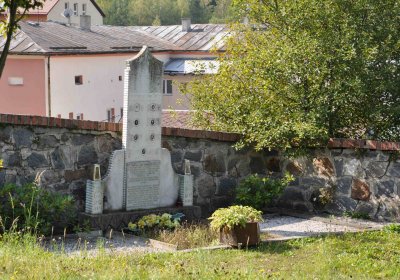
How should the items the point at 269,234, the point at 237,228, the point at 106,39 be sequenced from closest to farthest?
the point at 237,228 < the point at 269,234 < the point at 106,39

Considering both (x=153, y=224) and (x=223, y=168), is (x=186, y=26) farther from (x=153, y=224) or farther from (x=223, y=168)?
(x=153, y=224)

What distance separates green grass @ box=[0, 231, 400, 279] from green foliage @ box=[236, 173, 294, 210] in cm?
229

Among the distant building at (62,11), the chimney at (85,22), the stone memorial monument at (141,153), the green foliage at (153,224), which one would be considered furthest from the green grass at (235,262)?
the distant building at (62,11)

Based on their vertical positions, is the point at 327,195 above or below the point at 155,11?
below

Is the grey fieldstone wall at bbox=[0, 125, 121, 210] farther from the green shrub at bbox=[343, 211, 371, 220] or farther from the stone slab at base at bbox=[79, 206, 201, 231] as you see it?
the green shrub at bbox=[343, 211, 371, 220]

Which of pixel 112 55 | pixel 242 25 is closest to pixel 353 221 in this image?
pixel 242 25

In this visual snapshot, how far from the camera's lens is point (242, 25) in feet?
46.9

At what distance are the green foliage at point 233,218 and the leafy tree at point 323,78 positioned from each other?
261 centimetres

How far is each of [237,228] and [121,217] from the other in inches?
87.1

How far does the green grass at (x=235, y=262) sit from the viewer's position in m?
7.36

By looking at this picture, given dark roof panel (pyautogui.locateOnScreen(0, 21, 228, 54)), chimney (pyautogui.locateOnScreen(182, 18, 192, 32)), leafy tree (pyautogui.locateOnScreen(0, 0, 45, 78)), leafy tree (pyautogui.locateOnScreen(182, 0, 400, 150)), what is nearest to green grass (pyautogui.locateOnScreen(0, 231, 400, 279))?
leafy tree (pyautogui.locateOnScreen(0, 0, 45, 78))

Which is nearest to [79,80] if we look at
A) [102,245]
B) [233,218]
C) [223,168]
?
[223,168]

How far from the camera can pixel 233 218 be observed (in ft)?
31.4

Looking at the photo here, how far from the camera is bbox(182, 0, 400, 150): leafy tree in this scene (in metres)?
12.2
